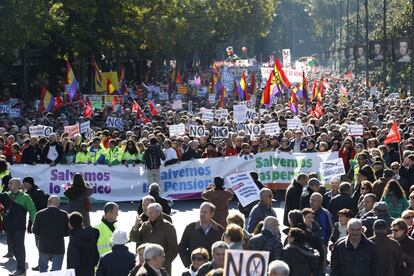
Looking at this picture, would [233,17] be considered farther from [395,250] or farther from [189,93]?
[395,250]

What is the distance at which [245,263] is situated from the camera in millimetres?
10688

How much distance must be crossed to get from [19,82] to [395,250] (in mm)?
46722

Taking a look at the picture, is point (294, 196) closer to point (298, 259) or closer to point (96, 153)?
point (298, 259)

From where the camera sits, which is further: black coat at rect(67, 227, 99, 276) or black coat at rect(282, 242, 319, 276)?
black coat at rect(67, 227, 99, 276)

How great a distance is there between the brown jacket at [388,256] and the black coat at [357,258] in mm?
62

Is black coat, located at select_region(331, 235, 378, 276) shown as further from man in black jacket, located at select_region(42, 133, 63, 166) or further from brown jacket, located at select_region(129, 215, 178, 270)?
man in black jacket, located at select_region(42, 133, 63, 166)

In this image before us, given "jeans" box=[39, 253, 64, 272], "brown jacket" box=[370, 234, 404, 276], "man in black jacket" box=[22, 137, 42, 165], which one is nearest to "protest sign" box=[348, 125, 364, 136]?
"man in black jacket" box=[22, 137, 42, 165]

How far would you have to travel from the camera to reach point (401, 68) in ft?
258

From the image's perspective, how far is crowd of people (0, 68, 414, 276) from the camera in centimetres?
1276

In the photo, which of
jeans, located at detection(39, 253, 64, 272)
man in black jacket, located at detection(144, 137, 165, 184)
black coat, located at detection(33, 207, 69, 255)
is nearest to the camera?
black coat, located at detection(33, 207, 69, 255)

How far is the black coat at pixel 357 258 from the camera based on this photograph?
12.9m

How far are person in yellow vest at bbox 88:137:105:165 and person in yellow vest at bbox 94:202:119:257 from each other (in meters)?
11.8

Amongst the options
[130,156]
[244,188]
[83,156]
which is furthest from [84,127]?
[244,188]

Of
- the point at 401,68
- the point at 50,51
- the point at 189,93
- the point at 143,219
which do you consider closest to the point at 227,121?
the point at 143,219
